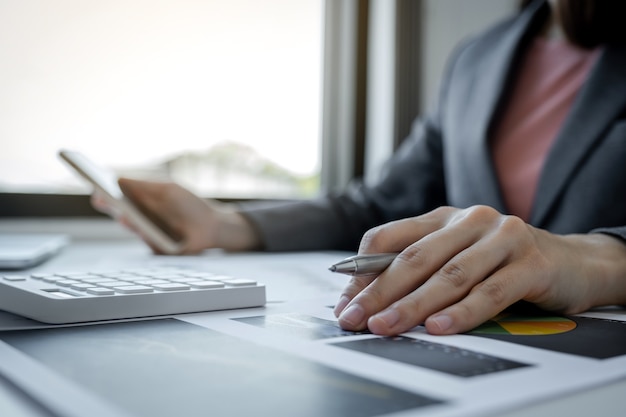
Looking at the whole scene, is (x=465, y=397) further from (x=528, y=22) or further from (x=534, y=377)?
(x=528, y=22)

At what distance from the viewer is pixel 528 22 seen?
124 centimetres

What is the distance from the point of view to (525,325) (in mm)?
480

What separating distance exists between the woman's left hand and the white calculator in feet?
0.33

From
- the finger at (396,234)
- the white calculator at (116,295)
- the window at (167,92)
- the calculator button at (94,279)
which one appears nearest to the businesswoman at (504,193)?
the finger at (396,234)

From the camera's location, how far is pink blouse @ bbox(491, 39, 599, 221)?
3.70ft

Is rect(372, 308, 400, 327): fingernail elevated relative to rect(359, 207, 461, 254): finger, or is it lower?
lower

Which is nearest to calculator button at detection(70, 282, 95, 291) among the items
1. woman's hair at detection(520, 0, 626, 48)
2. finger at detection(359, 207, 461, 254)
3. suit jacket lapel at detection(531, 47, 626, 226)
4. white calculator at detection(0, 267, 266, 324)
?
white calculator at detection(0, 267, 266, 324)

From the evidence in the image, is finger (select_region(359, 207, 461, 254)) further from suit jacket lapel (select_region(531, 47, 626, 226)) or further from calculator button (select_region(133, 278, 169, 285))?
suit jacket lapel (select_region(531, 47, 626, 226))

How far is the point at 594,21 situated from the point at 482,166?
0.29m

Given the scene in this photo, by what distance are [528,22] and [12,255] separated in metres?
0.97

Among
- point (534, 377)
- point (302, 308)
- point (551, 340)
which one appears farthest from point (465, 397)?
point (302, 308)

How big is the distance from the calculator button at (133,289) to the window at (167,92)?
104 centimetres

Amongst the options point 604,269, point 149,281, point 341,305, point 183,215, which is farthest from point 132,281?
point 183,215

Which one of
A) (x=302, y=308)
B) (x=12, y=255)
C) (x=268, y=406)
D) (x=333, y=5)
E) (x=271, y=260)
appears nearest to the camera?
(x=268, y=406)
